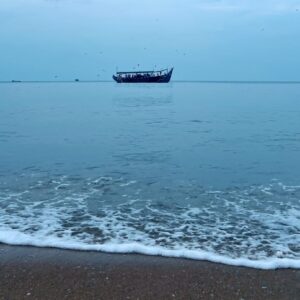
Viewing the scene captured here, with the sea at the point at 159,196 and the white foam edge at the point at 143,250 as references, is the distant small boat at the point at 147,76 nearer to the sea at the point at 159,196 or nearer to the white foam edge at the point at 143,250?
the sea at the point at 159,196

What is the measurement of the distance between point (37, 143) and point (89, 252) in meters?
14.9

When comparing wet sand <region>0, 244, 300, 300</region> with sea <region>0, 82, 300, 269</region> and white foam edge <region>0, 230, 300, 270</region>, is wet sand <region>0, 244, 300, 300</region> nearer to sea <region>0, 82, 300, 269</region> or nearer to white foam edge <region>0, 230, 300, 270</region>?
white foam edge <region>0, 230, 300, 270</region>

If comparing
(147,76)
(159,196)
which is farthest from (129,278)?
(147,76)

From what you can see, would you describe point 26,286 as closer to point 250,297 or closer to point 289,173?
point 250,297

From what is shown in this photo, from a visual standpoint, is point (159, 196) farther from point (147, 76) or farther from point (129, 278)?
point (147, 76)

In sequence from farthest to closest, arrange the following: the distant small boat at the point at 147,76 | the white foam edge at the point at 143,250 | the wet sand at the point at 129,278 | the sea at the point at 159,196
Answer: the distant small boat at the point at 147,76 → the sea at the point at 159,196 → the white foam edge at the point at 143,250 → the wet sand at the point at 129,278

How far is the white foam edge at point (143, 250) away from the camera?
21.9 feet

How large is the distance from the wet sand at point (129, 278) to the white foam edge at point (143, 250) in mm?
149


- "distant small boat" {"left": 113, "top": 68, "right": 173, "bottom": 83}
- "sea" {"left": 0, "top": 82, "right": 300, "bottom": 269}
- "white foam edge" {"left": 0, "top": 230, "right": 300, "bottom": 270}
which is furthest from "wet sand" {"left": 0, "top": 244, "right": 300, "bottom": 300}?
"distant small boat" {"left": 113, "top": 68, "right": 173, "bottom": 83}

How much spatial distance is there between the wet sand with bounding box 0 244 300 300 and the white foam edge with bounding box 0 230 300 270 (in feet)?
0.49

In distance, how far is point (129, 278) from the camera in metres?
6.18

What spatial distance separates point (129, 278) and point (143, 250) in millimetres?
1124

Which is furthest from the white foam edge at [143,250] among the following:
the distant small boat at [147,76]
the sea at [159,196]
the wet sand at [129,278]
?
the distant small boat at [147,76]

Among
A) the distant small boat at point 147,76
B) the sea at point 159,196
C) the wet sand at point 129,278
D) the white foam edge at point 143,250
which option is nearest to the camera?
the wet sand at point 129,278
